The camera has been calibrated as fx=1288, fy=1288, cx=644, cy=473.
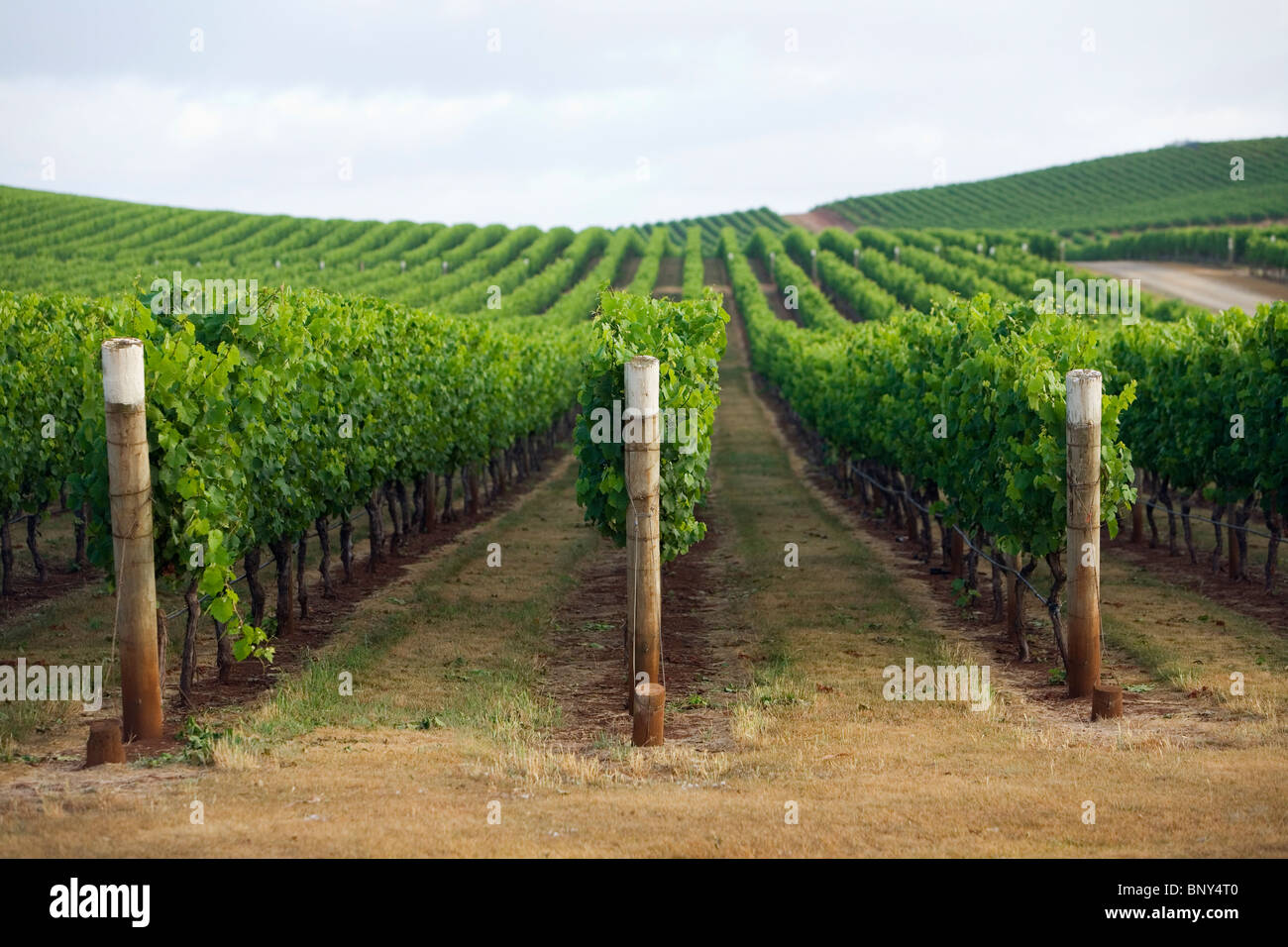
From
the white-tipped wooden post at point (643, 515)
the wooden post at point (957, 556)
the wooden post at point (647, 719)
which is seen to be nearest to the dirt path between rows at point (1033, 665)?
the wooden post at point (957, 556)

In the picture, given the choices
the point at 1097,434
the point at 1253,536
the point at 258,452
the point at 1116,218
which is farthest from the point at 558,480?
the point at 1116,218

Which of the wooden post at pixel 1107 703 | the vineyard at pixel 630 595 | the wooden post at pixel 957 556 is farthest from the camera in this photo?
the wooden post at pixel 957 556

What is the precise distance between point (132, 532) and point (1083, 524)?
879 centimetres

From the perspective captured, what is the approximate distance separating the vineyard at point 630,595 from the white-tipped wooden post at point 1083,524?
0.12 feet

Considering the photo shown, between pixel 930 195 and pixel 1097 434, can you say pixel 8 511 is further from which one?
pixel 930 195

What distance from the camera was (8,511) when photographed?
1891 centimetres

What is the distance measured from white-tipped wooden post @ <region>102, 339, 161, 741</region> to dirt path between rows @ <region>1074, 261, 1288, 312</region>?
6621cm

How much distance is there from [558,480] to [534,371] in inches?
179

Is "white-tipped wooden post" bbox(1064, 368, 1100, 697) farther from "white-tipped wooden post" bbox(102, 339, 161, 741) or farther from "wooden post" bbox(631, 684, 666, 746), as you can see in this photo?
"white-tipped wooden post" bbox(102, 339, 161, 741)

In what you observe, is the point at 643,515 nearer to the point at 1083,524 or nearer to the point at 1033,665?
the point at 1083,524

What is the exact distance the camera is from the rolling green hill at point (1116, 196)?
124 metres

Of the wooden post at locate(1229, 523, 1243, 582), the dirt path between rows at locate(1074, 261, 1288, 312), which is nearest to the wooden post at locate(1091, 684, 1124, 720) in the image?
the wooden post at locate(1229, 523, 1243, 582)

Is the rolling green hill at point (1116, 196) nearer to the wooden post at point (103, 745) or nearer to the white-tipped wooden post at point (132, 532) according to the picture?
the white-tipped wooden post at point (132, 532)

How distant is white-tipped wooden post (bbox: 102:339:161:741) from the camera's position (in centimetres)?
1075
